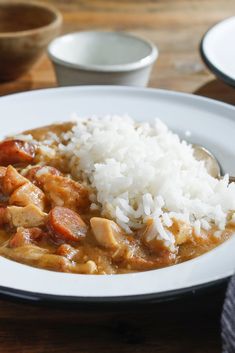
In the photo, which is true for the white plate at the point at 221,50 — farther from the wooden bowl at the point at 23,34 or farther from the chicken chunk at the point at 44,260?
the chicken chunk at the point at 44,260

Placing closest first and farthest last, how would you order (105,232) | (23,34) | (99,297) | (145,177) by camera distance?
(99,297) < (105,232) < (145,177) < (23,34)

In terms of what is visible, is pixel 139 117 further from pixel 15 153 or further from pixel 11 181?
pixel 11 181

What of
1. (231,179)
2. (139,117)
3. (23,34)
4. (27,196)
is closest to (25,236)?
(27,196)

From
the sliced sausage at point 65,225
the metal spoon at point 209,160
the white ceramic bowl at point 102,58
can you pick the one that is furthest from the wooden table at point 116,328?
the white ceramic bowl at point 102,58

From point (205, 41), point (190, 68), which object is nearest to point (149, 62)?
point (205, 41)

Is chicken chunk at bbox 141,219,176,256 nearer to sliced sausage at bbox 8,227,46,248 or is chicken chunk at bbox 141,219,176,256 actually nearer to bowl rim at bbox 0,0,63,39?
sliced sausage at bbox 8,227,46,248

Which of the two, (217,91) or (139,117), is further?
(217,91)

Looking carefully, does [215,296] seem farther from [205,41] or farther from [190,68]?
[190,68]
